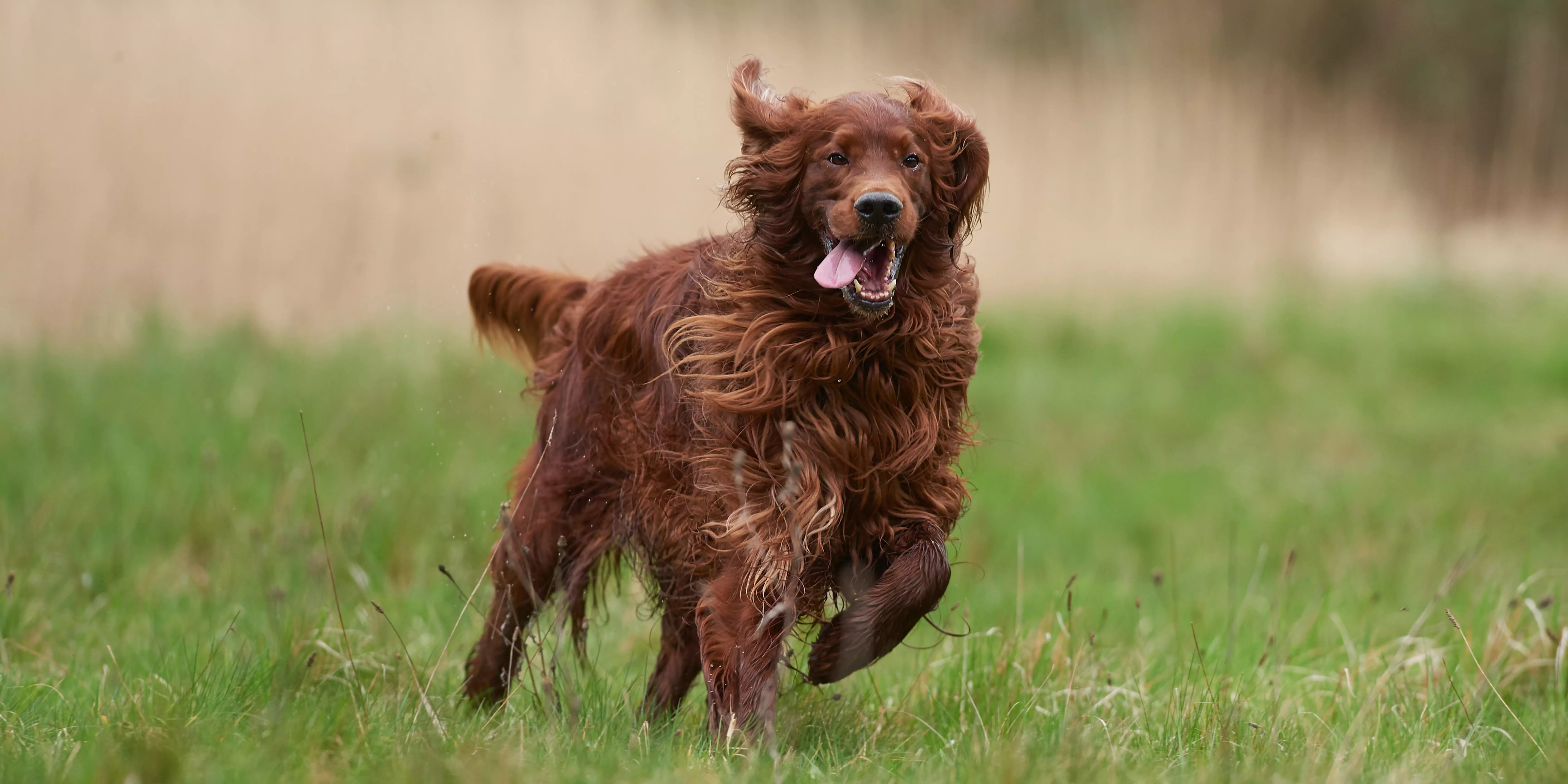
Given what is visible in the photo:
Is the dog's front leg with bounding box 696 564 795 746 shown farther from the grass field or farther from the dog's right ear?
the dog's right ear

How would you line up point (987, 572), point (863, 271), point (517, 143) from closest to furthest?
point (863, 271), point (987, 572), point (517, 143)

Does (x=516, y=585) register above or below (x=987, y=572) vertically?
above

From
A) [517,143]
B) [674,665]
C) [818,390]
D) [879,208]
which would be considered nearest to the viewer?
[879,208]

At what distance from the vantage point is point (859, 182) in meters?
2.84

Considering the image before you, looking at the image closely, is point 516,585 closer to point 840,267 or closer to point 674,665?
point 674,665

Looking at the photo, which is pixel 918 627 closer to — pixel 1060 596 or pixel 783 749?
pixel 1060 596

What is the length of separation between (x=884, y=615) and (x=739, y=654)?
1.06 ft

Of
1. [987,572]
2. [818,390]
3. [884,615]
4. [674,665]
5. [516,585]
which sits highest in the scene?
[818,390]

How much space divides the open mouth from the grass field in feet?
2.19

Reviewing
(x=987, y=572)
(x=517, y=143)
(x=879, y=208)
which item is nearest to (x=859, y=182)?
(x=879, y=208)

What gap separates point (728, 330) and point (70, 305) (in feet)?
15.9

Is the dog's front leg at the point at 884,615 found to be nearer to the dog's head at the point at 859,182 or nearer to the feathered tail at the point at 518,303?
the dog's head at the point at 859,182

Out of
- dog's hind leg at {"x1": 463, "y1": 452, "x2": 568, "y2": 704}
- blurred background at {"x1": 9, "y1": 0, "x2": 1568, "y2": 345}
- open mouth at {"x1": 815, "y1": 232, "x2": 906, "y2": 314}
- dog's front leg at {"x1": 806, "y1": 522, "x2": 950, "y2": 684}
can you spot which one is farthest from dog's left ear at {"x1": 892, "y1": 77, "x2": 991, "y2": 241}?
blurred background at {"x1": 9, "y1": 0, "x2": 1568, "y2": 345}

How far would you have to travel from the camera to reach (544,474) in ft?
12.0
